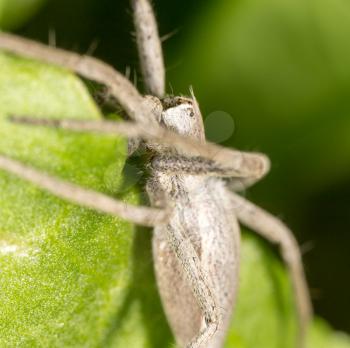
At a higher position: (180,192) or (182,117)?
(182,117)

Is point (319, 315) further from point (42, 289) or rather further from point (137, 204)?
point (42, 289)

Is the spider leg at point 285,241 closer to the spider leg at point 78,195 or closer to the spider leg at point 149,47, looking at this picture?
the spider leg at point 149,47

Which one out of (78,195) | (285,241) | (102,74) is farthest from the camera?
(285,241)

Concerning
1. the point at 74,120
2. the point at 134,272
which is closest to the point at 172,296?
the point at 134,272

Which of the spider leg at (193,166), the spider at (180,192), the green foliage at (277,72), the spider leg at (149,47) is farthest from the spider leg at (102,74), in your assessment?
the green foliage at (277,72)

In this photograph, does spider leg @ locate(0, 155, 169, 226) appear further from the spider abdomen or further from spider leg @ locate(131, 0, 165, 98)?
spider leg @ locate(131, 0, 165, 98)

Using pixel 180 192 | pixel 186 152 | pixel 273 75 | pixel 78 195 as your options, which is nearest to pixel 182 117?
pixel 186 152

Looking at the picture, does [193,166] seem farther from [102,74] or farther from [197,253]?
[102,74]
